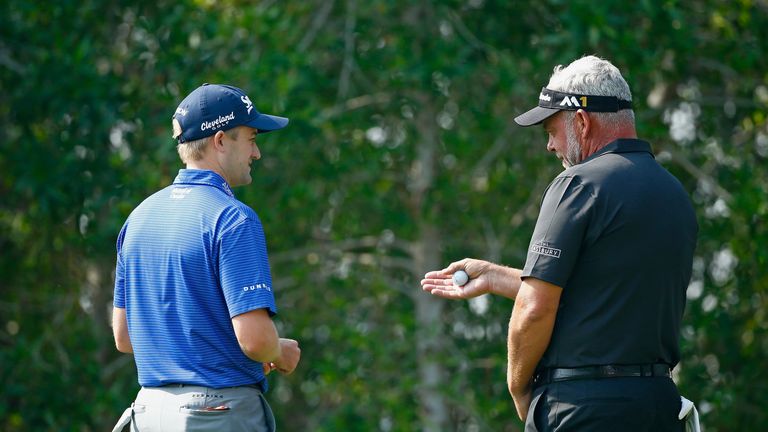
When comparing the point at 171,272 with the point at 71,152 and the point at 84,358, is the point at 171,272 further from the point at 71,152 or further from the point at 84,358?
the point at 84,358

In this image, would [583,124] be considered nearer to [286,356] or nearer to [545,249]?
[545,249]

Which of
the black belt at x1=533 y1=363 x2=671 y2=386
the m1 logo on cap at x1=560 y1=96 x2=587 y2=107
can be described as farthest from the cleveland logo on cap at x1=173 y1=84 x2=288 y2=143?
the black belt at x1=533 y1=363 x2=671 y2=386

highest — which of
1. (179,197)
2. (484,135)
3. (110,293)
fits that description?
(179,197)

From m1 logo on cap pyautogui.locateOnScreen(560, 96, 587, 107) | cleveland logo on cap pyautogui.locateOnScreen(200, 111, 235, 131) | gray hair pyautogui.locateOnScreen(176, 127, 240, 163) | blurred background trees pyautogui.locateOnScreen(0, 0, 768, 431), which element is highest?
cleveland logo on cap pyautogui.locateOnScreen(200, 111, 235, 131)

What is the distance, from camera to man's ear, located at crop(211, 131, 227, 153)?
3.71m

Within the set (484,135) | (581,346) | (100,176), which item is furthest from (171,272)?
(484,135)

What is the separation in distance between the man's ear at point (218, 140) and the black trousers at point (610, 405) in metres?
1.24

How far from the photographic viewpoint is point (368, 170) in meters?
9.88

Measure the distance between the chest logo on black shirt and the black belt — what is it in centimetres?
35

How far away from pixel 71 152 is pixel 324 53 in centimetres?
218

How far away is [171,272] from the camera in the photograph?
354 cm

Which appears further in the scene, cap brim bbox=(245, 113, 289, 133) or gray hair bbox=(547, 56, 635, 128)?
cap brim bbox=(245, 113, 289, 133)

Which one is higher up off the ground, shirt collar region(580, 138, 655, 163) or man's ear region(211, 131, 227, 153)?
man's ear region(211, 131, 227, 153)

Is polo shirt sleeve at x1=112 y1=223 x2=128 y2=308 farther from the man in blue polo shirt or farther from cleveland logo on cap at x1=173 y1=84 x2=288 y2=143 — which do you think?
cleveland logo on cap at x1=173 y1=84 x2=288 y2=143
